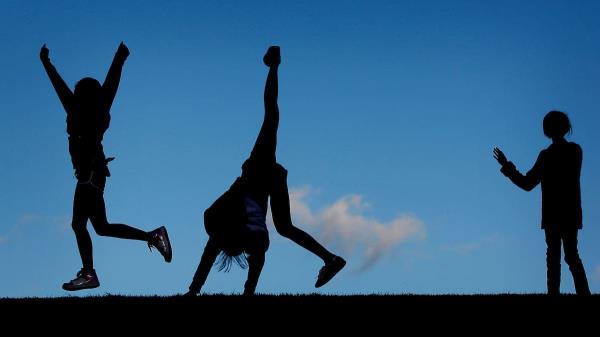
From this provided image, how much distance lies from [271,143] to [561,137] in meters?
3.44

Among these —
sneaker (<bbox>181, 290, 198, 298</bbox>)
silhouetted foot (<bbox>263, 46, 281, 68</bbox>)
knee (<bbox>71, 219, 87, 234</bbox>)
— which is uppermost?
silhouetted foot (<bbox>263, 46, 281, 68</bbox>)

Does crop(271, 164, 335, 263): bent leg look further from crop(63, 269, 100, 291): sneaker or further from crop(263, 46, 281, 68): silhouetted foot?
crop(63, 269, 100, 291): sneaker

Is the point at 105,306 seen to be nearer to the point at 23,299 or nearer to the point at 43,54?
the point at 23,299

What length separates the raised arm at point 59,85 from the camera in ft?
34.2

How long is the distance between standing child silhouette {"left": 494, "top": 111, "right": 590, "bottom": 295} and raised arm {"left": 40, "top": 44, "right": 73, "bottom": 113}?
5.40m

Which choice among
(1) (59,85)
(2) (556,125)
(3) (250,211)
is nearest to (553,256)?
(2) (556,125)

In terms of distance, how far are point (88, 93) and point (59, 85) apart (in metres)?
0.37

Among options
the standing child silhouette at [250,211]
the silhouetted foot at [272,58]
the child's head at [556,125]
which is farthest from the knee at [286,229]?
the child's head at [556,125]

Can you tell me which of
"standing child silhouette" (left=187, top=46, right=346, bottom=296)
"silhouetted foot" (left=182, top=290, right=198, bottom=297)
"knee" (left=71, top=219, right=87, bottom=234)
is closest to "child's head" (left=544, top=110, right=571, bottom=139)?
"standing child silhouette" (left=187, top=46, right=346, bottom=296)

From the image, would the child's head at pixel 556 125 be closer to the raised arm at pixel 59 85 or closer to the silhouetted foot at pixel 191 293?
the silhouetted foot at pixel 191 293

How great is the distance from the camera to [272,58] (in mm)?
9703

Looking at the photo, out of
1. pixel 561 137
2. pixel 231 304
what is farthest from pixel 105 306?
pixel 561 137

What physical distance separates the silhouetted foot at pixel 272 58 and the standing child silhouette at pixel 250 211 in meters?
0.24

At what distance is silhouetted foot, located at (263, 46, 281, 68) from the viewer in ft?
31.8
